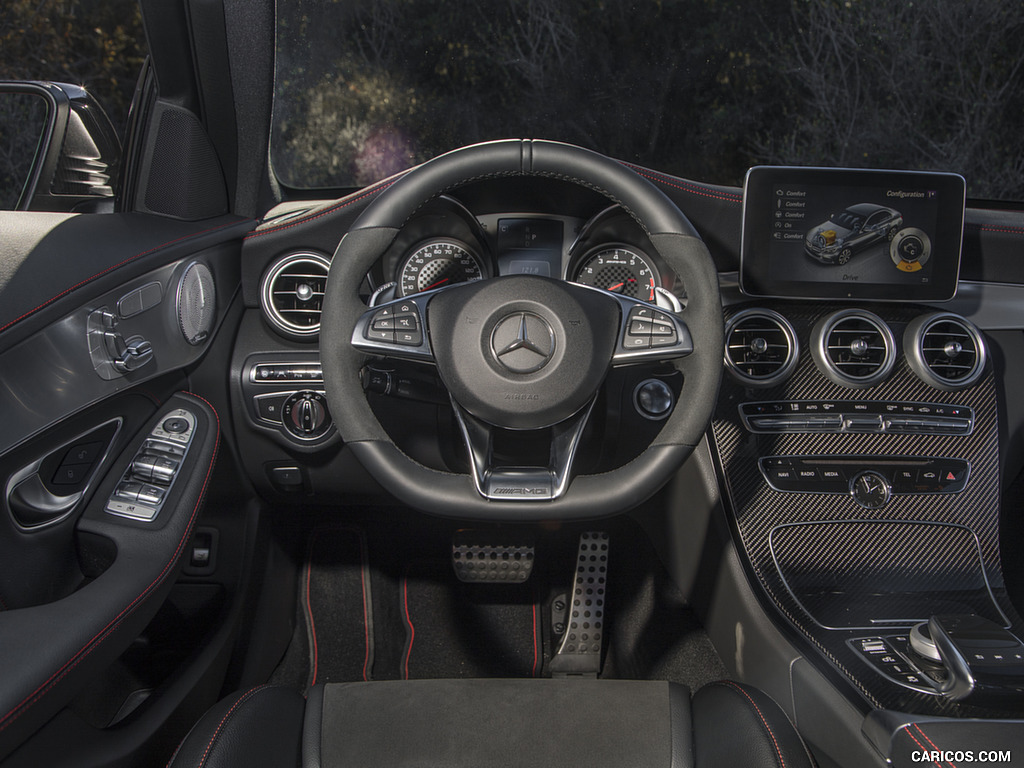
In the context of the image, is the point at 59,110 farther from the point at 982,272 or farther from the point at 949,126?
the point at 982,272

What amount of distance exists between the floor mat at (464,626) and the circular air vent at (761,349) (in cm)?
88

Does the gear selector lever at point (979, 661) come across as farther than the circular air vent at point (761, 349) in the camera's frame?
No

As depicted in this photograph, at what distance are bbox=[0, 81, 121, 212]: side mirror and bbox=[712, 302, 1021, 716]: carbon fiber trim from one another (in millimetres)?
1588

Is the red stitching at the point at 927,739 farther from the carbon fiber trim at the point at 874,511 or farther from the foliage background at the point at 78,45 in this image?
the foliage background at the point at 78,45

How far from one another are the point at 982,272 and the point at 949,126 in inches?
13.9

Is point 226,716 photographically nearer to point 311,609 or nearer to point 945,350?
point 311,609

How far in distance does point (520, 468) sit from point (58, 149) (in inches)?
61.0

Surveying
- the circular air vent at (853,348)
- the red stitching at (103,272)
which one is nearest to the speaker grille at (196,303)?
the red stitching at (103,272)

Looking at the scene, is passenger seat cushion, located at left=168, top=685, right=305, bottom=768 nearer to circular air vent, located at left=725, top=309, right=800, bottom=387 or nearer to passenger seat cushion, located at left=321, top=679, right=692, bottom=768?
passenger seat cushion, located at left=321, top=679, right=692, bottom=768

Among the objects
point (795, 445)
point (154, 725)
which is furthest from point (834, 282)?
point (154, 725)

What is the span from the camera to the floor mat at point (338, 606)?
212cm

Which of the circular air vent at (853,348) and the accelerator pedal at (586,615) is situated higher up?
the circular air vent at (853,348)

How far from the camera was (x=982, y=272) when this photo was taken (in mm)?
1870

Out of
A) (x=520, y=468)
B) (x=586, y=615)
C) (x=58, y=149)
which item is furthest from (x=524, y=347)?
(x=58, y=149)
